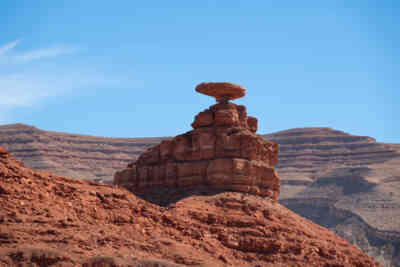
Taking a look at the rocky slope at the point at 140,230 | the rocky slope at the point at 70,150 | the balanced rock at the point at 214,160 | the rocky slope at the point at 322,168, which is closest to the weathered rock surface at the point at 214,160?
the balanced rock at the point at 214,160

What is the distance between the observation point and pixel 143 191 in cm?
4791

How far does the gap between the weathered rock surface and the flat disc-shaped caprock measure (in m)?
0.84

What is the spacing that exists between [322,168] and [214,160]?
391 feet

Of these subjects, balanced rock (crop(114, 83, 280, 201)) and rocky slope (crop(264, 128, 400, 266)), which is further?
rocky slope (crop(264, 128, 400, 266))

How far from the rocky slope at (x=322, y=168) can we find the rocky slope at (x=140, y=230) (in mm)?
66761

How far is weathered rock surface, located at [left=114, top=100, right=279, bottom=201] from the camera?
4653 cm

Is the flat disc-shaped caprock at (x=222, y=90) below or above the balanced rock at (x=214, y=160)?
above

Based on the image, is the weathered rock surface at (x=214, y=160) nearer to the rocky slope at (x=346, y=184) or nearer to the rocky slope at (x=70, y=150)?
the rocky slope at (x=346, y=184)

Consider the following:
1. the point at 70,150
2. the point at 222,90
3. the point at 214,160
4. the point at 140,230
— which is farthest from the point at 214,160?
the point at 70,150

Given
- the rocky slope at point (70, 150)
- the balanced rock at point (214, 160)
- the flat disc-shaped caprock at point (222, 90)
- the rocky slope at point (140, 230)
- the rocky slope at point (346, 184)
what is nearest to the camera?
the rocky slope at point (140, 230)

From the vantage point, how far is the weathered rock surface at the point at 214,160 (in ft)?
153

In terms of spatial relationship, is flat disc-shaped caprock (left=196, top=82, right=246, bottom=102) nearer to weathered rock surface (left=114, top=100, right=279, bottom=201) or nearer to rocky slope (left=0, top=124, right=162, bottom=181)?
weathered rock surface (left=114, top=100, right=279, bottom=201)

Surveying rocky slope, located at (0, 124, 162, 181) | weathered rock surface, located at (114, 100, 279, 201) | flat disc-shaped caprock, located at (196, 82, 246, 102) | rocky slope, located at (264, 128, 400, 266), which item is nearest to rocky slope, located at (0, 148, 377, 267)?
weathered rock surface, located at (114, 100, 279, 201)

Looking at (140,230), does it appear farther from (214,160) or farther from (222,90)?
(222,90)
